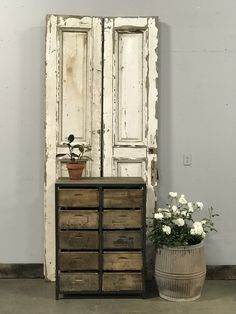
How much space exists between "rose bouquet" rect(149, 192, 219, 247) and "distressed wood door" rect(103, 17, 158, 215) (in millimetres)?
279

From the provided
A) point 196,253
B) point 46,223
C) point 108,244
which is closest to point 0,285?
point 46,223

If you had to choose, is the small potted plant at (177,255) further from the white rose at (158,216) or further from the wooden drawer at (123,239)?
the wooden drawer at (123,239)

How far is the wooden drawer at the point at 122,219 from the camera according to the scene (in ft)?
11.4

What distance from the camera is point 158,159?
13.0 ft

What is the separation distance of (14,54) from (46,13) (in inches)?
16.8

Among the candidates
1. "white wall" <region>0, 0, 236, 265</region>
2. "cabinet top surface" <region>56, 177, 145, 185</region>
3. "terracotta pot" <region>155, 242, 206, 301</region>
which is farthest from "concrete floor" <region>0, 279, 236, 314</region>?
"cabinet top surface" <region>56, 177, 145, 185</region>

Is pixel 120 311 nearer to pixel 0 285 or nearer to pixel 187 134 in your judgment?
pixel 0 285

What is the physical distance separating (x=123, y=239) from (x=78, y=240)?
0.33 meters

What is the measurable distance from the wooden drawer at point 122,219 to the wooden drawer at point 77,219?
0.27 ft

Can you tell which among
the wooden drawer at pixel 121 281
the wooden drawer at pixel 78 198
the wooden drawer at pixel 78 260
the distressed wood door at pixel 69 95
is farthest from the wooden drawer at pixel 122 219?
the distressed wood door at pixel 69 95

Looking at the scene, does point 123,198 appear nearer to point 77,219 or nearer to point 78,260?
point 77,219

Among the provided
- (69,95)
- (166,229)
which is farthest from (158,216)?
(69,95)

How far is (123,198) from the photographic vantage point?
137 inches

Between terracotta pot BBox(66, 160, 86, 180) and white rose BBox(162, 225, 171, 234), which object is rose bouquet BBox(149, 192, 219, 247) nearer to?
white rose BBox(162, 225, 171, 234)
